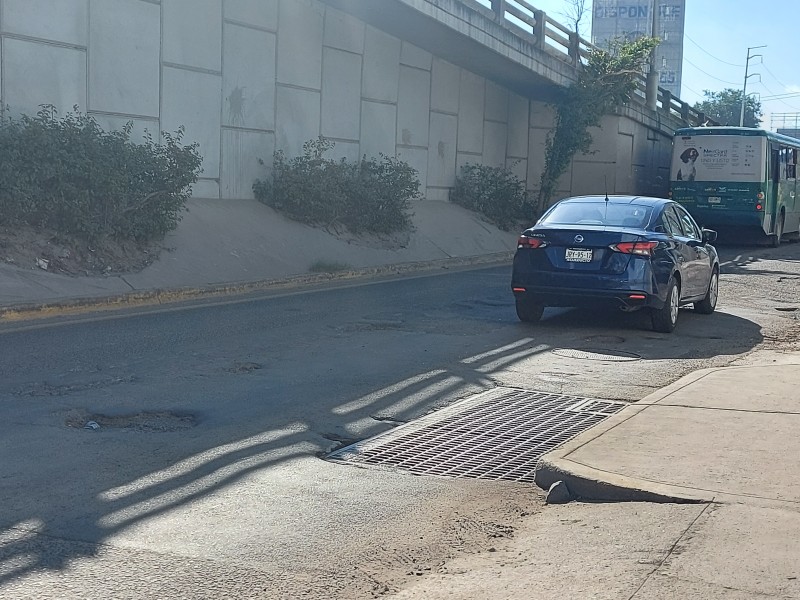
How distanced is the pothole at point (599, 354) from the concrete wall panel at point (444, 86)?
18600 mm

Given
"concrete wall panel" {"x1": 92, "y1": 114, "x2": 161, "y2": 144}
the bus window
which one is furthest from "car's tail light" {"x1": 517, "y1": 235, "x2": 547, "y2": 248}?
the bus window

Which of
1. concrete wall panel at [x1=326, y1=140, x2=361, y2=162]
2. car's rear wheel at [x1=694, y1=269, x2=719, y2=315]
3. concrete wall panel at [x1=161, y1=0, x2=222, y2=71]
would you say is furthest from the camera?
concrete wall panel at [x1=326, y1=140, x2=361, y2=162]

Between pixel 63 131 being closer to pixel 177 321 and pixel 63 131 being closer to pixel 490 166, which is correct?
pixel 177 321

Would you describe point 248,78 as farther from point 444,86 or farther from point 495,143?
point 495,143

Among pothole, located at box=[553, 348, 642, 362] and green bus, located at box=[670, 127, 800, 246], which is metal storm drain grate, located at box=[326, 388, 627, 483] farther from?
green bus, located at box=[670, 127, 800, 246]

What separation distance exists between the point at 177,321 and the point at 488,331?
365cm

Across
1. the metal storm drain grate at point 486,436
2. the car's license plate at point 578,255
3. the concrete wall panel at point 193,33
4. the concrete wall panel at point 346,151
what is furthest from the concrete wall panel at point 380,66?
the metal storm drain grate at point 486,436

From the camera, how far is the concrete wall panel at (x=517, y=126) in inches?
1344

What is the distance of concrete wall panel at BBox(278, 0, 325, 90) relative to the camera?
23016mm

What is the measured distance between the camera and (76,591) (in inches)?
177

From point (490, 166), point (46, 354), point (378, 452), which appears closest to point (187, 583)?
point (378, 452)

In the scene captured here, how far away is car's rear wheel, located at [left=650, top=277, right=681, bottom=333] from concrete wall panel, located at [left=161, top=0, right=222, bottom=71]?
36.7 ft

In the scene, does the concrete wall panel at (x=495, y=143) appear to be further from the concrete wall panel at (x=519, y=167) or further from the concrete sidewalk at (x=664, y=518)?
the concrete sidewalk at (x=664, y=518)

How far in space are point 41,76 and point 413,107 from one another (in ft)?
40.8
